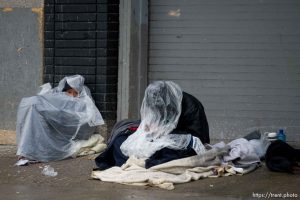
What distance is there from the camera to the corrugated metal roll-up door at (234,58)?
8.28 m

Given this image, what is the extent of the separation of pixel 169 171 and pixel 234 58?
2.63m

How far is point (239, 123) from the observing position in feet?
27.7

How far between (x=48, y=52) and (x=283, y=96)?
124 inches

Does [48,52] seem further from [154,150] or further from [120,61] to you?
[154,150]

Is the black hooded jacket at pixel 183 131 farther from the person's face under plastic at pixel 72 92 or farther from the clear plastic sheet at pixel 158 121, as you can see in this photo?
the person's face under plastic at pixel 72 92

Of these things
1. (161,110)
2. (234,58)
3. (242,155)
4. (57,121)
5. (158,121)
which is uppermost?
(234,58)

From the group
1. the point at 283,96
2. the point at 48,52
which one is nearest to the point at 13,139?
the point at 48,52

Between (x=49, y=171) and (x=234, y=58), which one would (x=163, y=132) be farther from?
(x=234, y=58)

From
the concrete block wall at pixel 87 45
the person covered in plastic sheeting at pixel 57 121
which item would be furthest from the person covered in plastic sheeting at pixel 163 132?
the concrete block wall at pixel 87 45

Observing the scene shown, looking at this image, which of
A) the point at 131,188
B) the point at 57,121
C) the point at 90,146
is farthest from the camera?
the point at 90,146

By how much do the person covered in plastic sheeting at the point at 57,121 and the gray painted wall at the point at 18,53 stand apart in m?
0.64

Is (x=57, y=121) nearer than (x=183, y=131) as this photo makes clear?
No

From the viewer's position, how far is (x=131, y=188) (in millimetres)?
6129

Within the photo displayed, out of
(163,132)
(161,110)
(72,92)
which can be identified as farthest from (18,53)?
(163,132)
